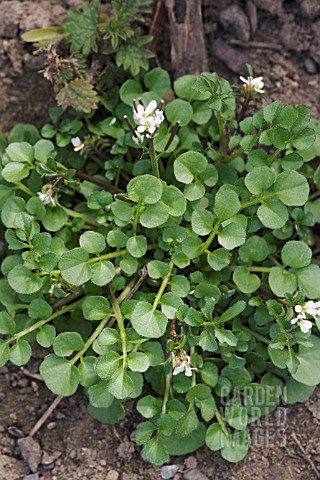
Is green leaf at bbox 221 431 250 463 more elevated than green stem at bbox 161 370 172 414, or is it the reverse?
green stem at bbox 161 370 172 414

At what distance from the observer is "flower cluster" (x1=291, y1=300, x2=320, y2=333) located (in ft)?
6.99

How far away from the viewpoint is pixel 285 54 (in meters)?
2.87

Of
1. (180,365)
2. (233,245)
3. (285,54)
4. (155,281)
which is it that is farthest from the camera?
(285,54)

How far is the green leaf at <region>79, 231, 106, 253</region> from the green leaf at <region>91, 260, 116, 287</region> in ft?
0.17

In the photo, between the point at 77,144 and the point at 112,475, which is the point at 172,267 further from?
the point at 112,475

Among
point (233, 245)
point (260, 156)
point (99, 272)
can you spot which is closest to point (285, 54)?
point (260, 156)

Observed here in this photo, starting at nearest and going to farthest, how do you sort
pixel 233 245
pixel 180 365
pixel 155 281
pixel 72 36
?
1. pixel 180 365
2. pixel 233 245
3. pixel 155 281
4. pixel 72 36

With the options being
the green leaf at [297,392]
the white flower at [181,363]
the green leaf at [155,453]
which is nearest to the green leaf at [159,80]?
the white flower at [181,363]

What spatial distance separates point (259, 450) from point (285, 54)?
1.65 metres

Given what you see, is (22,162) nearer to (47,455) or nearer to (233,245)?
(233,245)

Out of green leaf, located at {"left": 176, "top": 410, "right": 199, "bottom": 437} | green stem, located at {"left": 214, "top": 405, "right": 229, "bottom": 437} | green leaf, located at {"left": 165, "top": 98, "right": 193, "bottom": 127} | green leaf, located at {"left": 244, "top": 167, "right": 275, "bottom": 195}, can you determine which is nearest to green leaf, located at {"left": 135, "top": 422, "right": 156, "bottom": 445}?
green leaf, located at {"left": 176, "top": 410, "right": 199, "bottom": 437}

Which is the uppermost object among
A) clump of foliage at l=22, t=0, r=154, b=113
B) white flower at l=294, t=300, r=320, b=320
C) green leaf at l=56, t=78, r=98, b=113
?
clump of foliage at l=22, t=0, r=154, b=113

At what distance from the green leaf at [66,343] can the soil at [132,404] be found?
35 cm

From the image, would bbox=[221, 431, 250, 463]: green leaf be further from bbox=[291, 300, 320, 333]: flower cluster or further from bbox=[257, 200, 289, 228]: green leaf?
bbox=[257, 200, 289, 228]: green leaf
